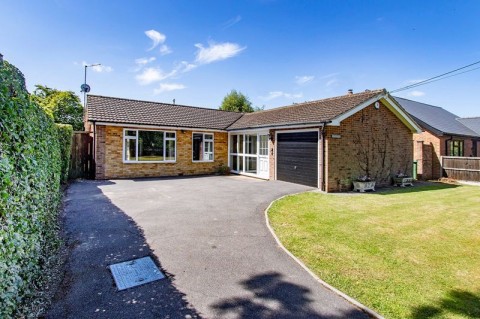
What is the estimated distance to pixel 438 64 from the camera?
1644 centimetres

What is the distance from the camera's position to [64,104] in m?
27.3

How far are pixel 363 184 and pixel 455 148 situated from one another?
13920mm

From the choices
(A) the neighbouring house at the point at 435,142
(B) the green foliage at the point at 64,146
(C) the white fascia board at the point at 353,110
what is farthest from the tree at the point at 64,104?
(A) the neighbouring house at the point at 435,142

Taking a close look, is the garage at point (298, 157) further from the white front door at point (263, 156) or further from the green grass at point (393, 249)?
the green grass at point (393, 249)

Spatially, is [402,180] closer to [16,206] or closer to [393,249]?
[393,249]

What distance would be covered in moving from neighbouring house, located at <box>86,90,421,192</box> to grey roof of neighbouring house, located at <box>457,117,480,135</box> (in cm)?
1405

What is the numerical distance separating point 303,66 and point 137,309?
16.4m

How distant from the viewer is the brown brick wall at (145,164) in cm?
1341

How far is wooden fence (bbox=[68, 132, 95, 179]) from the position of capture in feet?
43.7

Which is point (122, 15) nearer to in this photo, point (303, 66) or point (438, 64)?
point (303, 66)

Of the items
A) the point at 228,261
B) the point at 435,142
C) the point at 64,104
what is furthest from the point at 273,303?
the point at 64,104

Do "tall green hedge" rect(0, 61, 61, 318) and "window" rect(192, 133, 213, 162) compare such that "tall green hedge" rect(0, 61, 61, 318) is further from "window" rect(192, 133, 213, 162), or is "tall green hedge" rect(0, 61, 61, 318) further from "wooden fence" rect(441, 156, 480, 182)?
"wooden fence" rect(441, 156, 480, 182)

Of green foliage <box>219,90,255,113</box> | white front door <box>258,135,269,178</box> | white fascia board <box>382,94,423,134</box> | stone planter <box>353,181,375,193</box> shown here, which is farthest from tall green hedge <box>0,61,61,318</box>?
green foliage <box>219,90,255,113</box>

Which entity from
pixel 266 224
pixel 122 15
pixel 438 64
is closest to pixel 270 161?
pixel 266 224
